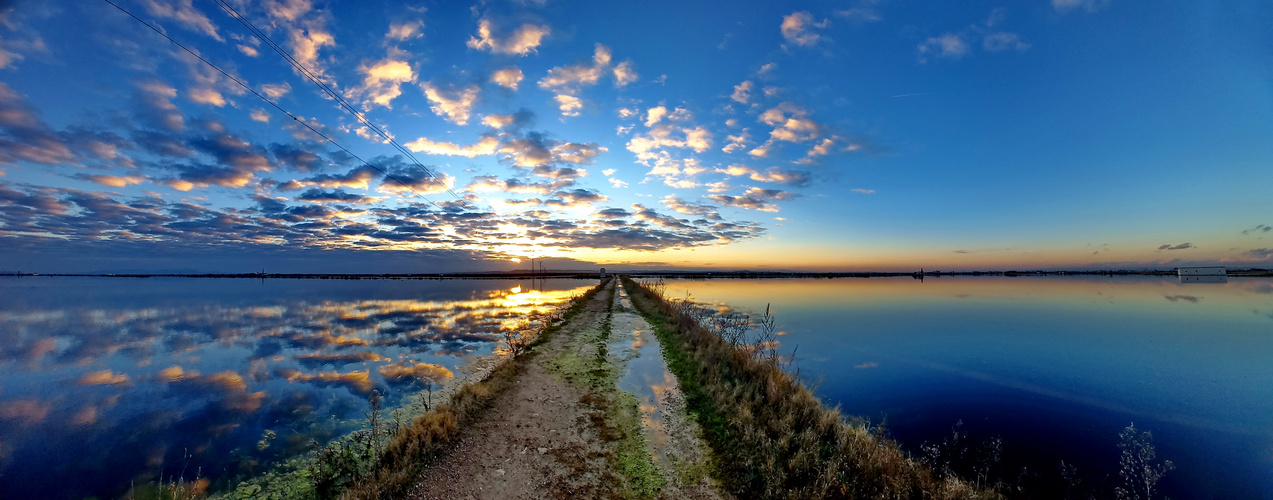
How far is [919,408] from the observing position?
37.6ft

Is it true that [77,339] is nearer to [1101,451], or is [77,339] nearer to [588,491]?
[588,491]

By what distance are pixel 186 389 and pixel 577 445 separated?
12.6 meters

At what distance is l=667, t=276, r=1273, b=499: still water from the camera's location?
27.5 ft

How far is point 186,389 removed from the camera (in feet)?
40.5

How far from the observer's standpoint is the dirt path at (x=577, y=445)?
642cm

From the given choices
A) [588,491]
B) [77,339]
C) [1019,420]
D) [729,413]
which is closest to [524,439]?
[588,491]

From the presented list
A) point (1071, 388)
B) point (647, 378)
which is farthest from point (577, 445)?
point (1071, 388)

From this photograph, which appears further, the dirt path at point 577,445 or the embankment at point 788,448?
the dirt path at point 577,445

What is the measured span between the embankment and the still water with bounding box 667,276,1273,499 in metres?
2.49

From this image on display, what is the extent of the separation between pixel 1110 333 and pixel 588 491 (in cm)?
2729

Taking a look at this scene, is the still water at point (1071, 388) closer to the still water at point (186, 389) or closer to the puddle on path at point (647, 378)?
the puddle on path at point (647, 378)

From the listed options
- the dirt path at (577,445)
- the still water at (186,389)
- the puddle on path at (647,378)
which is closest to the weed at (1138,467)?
the dirt path at (577,445)

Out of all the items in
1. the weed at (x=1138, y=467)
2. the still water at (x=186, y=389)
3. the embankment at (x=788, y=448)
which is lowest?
the weed at (x=1138, y=467)

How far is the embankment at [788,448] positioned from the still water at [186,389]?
8064 millimetres
